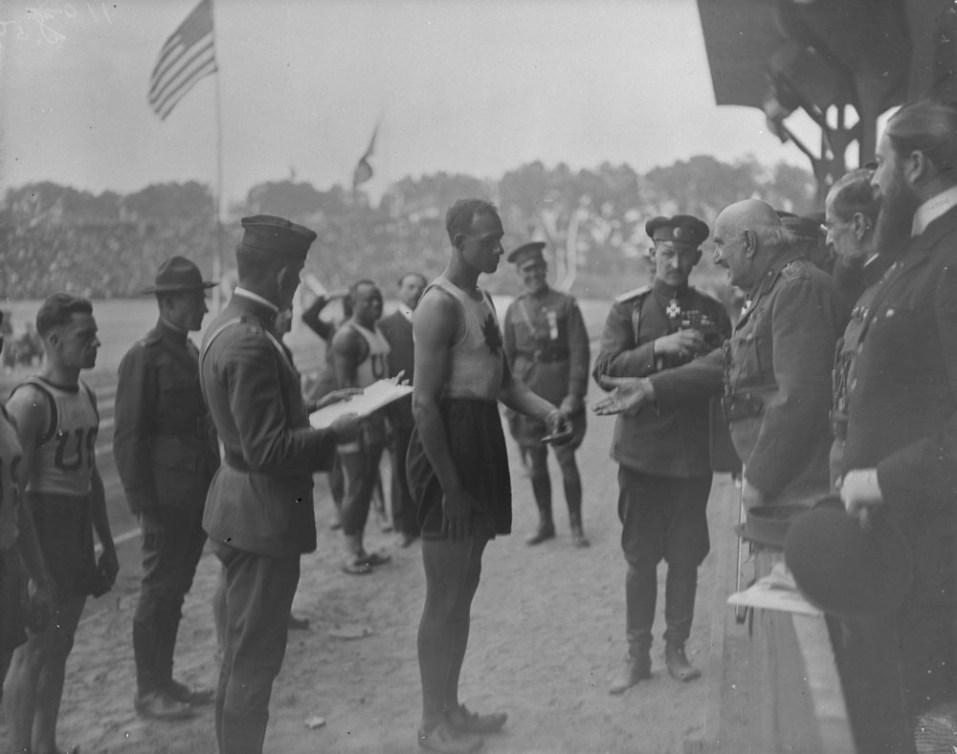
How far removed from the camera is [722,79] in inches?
162

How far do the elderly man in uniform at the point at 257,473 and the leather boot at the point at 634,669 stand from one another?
5.22 feet

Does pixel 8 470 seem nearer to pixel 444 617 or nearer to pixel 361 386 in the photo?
pixel 444 617

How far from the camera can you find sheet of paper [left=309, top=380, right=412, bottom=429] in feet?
9.81

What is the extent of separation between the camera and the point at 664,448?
372cm

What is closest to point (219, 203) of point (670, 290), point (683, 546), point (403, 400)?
point (403, 400)

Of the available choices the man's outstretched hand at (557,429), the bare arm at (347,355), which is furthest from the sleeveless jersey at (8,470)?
the bare arm at (347,355)

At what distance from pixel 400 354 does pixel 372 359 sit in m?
1.67

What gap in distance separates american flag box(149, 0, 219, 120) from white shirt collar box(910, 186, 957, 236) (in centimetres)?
294

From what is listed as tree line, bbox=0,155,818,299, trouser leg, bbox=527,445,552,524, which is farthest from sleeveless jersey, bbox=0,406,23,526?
trouser leg, bbox=527,445,552,524

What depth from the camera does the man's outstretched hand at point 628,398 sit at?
139 inches

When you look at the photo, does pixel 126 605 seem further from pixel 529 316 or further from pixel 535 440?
pixel 529 316

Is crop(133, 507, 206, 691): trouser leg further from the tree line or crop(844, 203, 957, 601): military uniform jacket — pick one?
crop(844, 203, 957, 601): military uniform jacket

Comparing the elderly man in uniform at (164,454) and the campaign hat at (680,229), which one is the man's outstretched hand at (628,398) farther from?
the elderly man in uniform at (164,454)

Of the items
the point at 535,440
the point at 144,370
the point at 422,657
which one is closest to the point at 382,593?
the point at 535,440
